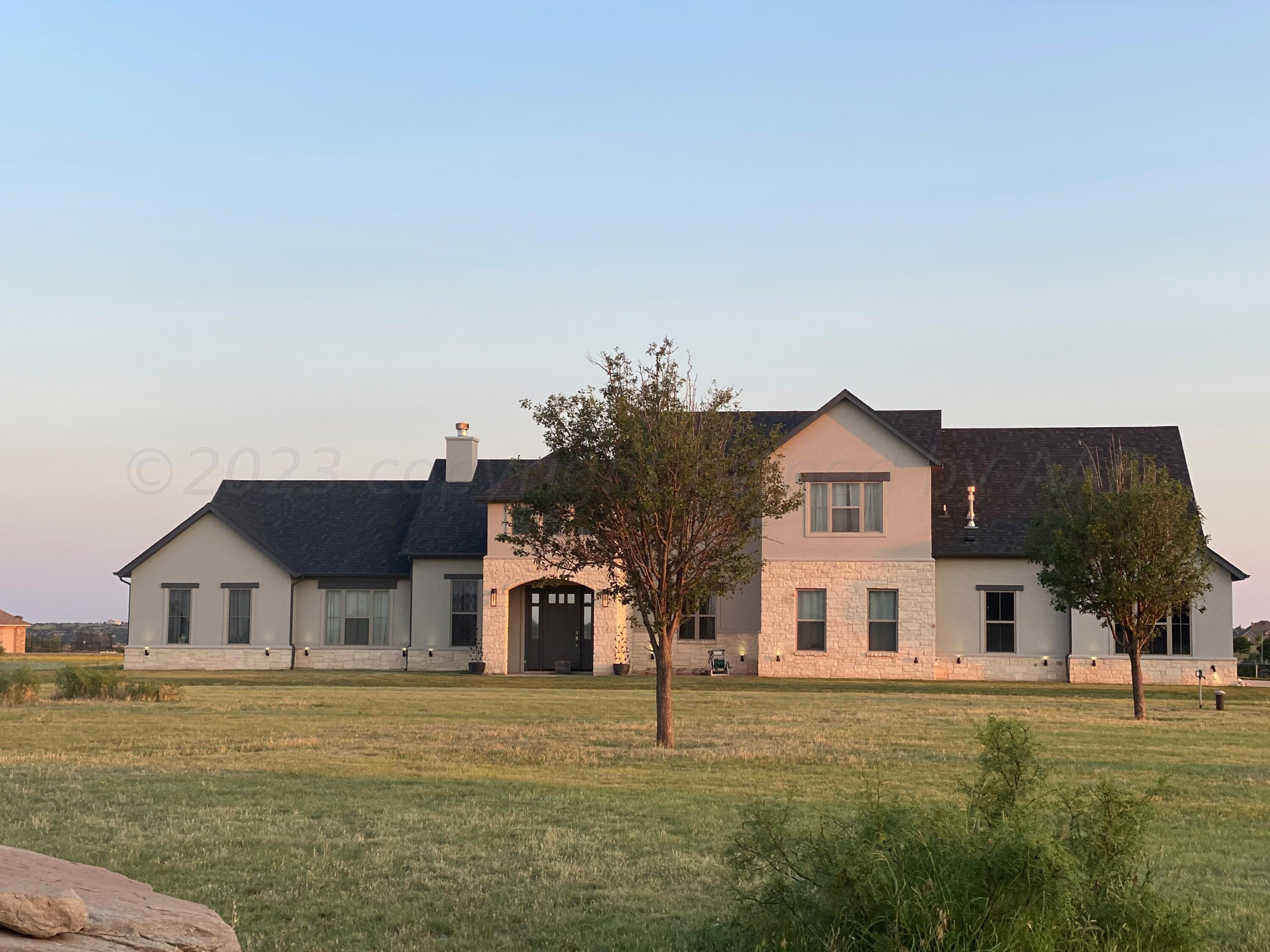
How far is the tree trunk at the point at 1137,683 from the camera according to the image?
25125 mm

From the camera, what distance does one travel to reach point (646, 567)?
765 inches

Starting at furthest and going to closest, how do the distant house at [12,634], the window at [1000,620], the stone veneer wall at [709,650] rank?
1. the distant house at [12,634]
2. the stone veneer wall at [709,650]
3. the window at [1000,620]

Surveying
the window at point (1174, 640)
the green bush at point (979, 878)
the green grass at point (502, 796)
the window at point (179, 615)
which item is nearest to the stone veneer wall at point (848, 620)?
the window at point (1174, 640)

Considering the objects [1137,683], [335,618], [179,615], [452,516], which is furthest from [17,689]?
[1137,683]

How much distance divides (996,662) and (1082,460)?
22.8 ft

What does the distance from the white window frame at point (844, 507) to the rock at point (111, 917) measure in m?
33.4

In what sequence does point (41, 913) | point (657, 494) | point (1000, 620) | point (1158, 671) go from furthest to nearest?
point (1000, 620)
point (1158, 671)
point (657, 494)
point (41, 913)

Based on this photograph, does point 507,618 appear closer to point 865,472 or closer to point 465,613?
point 465,613

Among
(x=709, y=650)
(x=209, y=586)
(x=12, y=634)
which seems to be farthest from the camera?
(x=12, y=634)

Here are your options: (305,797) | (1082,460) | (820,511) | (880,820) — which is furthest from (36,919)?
(1082,460)

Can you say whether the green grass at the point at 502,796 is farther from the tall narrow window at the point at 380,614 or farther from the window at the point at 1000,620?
the tall narrow window at the point at 380,614

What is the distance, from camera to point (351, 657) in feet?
140

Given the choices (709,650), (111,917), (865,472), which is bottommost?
(709,650)

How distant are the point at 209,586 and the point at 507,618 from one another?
9787 millimetres
